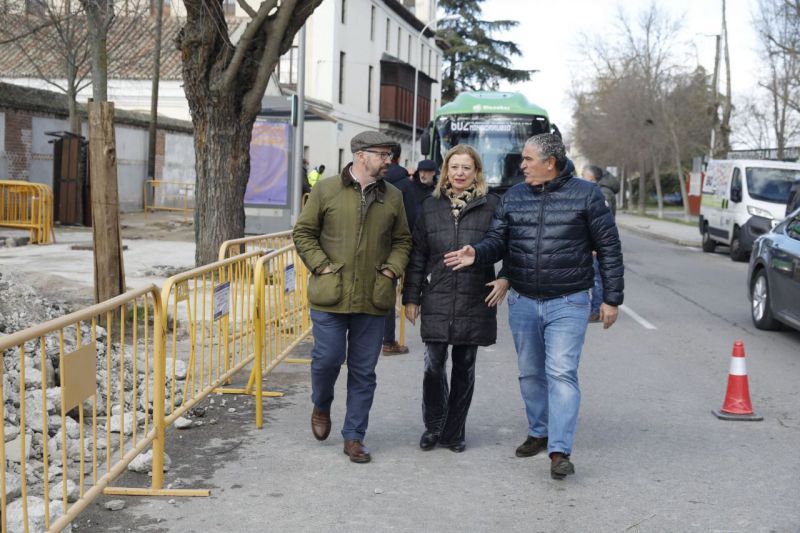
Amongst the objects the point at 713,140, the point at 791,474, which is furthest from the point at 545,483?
the point at 713,140

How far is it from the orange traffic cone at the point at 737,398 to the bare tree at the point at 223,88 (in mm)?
6732

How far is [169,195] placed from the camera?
3366 cm

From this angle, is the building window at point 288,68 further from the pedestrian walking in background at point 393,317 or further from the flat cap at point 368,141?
the flat cap at point 368,141

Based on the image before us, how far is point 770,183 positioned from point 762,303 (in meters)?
11.5

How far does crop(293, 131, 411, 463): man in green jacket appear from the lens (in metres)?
6.02

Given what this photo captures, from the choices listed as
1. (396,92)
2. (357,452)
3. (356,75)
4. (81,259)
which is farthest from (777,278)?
(396,92)

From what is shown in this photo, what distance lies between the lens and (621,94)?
5178cm

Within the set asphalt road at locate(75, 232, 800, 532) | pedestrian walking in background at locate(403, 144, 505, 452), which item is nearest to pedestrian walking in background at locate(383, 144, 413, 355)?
asphalt road at locate(75, 232, 800, 532)

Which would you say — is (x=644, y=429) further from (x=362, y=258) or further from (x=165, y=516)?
(x=165, y=516)

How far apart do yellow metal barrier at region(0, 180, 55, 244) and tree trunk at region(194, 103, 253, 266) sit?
301 inches

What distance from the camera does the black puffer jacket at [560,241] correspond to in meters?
5.82

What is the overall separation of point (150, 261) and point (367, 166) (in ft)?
39.4

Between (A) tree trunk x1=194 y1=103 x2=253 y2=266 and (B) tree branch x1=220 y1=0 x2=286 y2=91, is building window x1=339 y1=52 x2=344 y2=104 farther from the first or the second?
(B) tree branch x1=220 y1=0 x2=286 y2=91

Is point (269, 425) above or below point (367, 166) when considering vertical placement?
below
